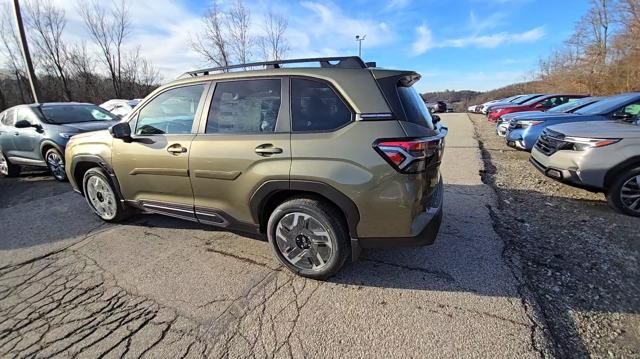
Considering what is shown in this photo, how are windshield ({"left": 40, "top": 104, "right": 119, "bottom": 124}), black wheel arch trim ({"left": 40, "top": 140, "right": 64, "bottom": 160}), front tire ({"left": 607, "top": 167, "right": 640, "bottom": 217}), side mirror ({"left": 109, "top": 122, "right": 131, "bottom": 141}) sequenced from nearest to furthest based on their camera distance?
side mirror ({"left": 109, "top": 122, "right": 131, "bottom": 141}), front tire ({"left": 607, "top": 167, "right": 640, "bottom": 217}), black wheel arch trim ({"left": 40, "top": 140, "right": 64, "bottom": 160}), windshield ({"left": 40, "top": 104, "right": 119, "bottom": 124})

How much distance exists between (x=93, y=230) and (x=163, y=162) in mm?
1731

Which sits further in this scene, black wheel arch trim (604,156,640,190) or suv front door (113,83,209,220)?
black wheel arch trim (604,156,640,190)

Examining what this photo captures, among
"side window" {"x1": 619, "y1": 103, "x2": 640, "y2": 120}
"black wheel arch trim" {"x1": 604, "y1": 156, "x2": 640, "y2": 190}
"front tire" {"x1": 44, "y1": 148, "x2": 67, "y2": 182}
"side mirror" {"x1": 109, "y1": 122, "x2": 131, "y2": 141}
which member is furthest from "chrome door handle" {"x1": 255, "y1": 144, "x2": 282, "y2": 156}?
"side window" {"x1": 619, "y1": 103, "x2": 640, "y2": 120}

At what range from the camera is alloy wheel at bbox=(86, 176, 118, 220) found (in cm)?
410

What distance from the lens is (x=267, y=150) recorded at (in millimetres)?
2742

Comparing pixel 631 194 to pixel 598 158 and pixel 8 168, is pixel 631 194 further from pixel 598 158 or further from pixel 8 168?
pixel 8 168

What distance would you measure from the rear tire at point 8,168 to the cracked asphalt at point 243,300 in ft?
15.7

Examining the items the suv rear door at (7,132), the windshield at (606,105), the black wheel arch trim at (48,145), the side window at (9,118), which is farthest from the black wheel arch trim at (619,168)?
the side window at (9,118)

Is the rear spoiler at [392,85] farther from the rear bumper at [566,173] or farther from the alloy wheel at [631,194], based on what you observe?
the alloy wheel at [631,194]

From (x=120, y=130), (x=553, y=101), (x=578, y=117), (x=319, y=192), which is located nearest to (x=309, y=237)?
(x=319, y=192)

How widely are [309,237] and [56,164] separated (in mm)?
6593

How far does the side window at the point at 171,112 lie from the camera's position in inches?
129

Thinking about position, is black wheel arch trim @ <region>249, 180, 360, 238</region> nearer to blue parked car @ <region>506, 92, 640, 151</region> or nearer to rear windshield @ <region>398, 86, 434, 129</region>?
rear windshield @ <region>398, 86, 434, 129</region>

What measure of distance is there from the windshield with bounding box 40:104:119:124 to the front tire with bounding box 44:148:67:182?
0.74 m
